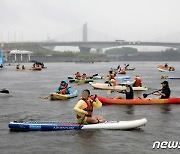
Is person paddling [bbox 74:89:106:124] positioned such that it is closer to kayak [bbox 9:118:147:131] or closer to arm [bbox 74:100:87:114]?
arm [bbox 74:100:87:114]

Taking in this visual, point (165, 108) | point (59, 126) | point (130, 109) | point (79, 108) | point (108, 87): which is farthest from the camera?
point (108, 87)

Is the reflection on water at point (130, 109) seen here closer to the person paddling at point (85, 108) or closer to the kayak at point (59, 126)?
the kayak at point (59, 126)

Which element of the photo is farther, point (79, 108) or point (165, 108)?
point (165, 108)

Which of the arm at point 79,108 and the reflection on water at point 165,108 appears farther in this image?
the reflection on water at point 165,108

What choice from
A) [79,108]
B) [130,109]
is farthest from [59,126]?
[130,109]

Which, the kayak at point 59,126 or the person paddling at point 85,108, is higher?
the person paddling at point 85,108

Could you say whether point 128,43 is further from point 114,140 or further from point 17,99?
point 114,140

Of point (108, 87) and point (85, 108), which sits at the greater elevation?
point (85, 108)

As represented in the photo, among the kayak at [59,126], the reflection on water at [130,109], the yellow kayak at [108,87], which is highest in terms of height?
the yellow kayak at [108,87]

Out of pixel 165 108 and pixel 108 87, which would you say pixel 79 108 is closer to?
pixel 165 108

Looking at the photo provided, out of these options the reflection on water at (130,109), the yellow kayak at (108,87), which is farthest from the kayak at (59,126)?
the yellow kayak at (108,87)

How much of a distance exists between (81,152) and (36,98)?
57.6 ft

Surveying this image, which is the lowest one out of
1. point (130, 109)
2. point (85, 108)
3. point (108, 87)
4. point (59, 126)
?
point (130, 109)

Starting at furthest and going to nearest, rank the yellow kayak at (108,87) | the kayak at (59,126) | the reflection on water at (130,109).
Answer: the yellow kayak at (108,87), the reflection on water at (130,109), the kayak at (59,126)
